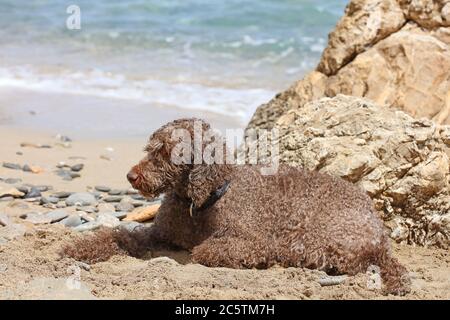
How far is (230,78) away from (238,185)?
8559mm

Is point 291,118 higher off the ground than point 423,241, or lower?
higher

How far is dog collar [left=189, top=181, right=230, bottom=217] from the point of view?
5.44 metres

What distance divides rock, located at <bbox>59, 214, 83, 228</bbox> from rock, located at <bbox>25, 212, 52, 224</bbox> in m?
0.13

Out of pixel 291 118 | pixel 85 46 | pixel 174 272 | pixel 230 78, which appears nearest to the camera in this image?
pixel 174 272

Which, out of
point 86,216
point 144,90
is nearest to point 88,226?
point 86,216

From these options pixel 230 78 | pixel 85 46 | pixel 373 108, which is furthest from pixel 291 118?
pixel 85 46

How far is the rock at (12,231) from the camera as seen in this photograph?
20.1 ft

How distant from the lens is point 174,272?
17.3 feet

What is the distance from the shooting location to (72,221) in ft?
22.2

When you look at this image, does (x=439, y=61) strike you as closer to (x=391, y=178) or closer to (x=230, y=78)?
(x=391, y=178)

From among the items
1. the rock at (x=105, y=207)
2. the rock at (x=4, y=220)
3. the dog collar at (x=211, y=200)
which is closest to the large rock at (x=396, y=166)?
the dog collar at (x=211, y=200)

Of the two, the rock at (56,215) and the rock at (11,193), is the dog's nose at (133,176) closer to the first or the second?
the rock at (56,215)

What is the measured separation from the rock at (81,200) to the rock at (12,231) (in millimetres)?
924
